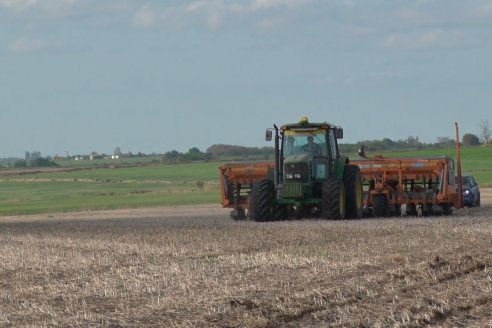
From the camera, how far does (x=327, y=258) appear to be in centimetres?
1456

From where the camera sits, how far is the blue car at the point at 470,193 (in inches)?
1375

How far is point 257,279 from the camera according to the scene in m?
12.7

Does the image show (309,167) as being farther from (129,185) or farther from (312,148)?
(129,185)

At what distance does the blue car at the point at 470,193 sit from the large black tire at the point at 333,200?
1097 centimetres

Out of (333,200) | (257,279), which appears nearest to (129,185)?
(333,200)

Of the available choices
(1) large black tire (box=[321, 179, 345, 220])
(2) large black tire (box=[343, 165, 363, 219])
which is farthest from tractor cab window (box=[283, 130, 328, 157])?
(1) large black tire (box=[321, 179, 345, 220])

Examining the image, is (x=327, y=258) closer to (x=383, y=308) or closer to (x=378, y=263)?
(x=378, y=263)

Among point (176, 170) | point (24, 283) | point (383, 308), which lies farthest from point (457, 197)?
point (176, 170)

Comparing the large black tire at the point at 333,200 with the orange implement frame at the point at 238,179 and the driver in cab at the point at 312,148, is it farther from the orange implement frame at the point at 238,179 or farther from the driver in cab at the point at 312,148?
the orange implement frame at the point at 238,179

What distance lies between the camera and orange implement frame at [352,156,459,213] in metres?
26.7

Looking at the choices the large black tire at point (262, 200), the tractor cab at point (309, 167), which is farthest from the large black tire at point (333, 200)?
the large black tire at point (262, 200)

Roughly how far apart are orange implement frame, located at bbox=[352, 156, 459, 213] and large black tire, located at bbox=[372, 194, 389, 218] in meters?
0.07

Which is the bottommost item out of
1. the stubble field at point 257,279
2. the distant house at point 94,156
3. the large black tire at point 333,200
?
the stubble field at point 257,279

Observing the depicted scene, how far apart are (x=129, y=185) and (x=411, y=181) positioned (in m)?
55.8
